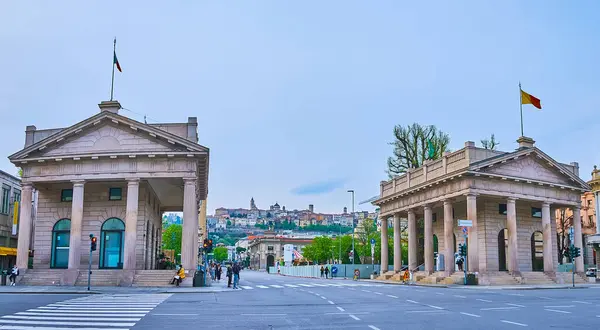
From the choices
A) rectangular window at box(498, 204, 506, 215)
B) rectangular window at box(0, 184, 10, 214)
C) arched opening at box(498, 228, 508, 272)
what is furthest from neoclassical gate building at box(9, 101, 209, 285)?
arched opening at box(498, 228, 508, 272)

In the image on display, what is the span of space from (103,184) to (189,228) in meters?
8.64

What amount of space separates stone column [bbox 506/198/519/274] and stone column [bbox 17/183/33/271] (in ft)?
116

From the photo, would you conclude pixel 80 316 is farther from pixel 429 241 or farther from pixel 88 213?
pixel 429 241

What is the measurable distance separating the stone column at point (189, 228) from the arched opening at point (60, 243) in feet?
32.6

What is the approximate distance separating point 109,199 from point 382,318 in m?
30.8

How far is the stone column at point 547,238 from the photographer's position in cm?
4890

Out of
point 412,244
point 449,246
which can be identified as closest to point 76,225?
point 449,246

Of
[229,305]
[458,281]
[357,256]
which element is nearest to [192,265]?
[229,305]

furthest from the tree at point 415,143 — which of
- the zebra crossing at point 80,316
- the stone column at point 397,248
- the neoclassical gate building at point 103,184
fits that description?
the zebra crossing at point 80,316

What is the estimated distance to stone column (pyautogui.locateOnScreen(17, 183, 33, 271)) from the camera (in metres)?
41.2

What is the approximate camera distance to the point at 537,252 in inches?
2058

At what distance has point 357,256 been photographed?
116 metres

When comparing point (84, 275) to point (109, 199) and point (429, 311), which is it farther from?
point (429, 311)

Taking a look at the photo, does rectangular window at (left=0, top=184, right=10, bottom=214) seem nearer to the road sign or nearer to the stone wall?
the stone wall
